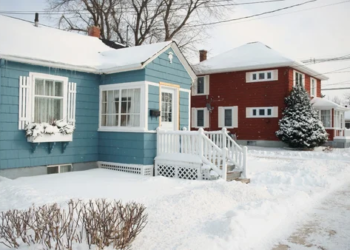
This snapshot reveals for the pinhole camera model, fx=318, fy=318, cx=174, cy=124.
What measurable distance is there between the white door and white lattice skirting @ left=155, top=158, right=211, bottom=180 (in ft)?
4.71

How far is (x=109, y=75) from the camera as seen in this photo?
10.5 m

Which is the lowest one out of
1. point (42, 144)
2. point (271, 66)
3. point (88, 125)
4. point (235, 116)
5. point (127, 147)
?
point (127, 147)

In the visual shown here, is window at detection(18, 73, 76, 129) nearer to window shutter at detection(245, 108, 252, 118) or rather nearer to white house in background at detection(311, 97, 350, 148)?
window shutter at detection(245, 108, 252, 118)

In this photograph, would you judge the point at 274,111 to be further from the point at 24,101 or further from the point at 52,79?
the point at 24,101

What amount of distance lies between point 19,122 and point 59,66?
2005mm

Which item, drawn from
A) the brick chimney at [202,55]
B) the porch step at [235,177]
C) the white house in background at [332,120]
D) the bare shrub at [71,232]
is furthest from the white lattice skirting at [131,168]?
the brick chimney at [202,55]

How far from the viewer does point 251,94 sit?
2280 cm

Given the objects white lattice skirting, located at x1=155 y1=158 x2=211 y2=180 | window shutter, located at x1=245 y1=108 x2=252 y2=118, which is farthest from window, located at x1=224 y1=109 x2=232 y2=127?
white lattice skirting, located at x1=155 y1=158 x2=211 y2=180

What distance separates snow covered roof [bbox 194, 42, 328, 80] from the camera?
2164 cm

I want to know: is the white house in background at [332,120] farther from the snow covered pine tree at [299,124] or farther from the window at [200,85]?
the window at [200,85]

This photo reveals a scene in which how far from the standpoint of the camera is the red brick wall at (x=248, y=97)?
21.6 metres

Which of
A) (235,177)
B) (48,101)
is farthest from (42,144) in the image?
(235,177)

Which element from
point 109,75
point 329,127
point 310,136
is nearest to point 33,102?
point 109,75

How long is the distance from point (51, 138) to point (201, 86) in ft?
57.7
